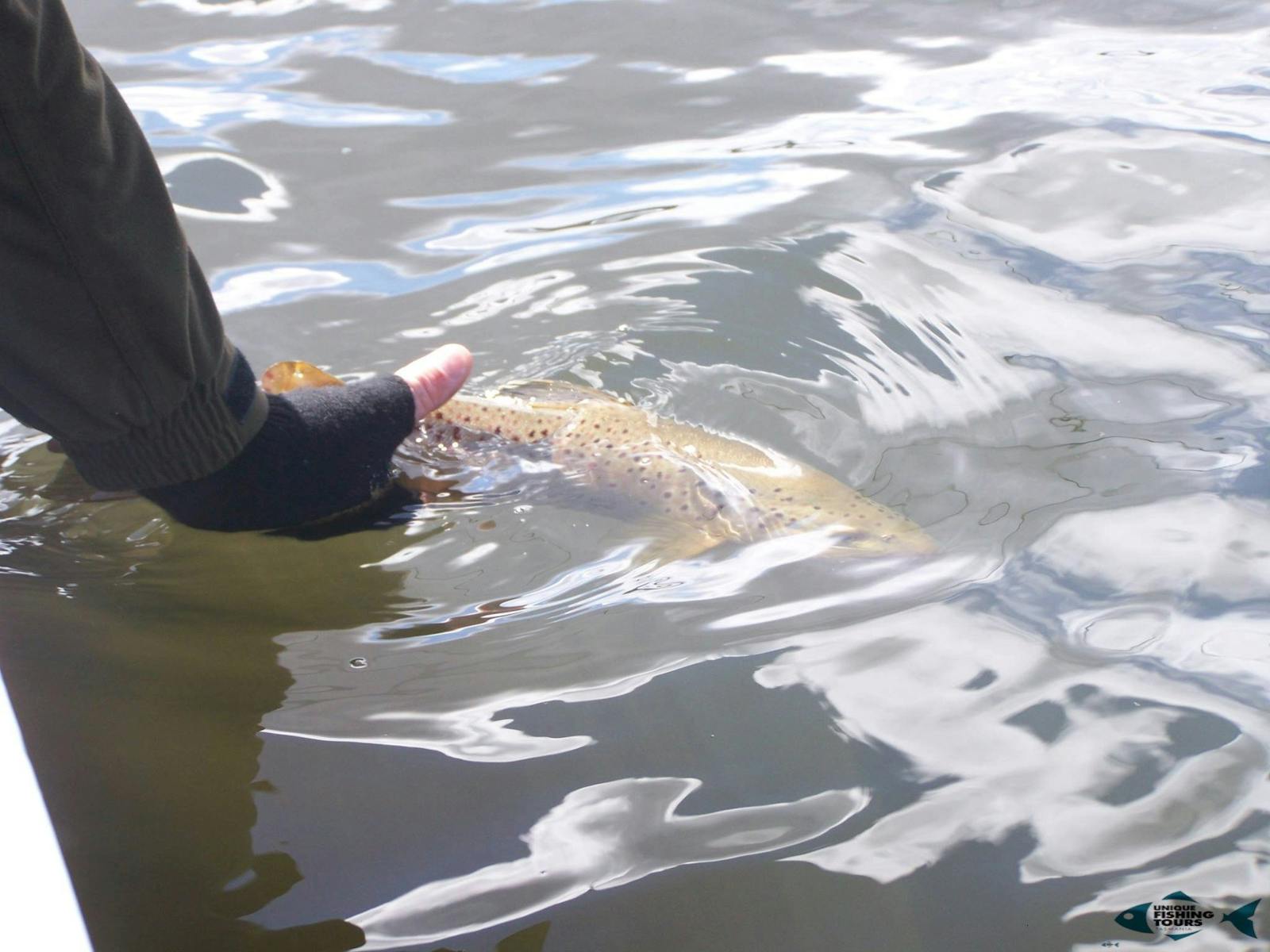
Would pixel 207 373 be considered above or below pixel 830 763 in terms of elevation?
above

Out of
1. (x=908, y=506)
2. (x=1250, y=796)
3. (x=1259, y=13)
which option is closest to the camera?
(x=1250, y=796)

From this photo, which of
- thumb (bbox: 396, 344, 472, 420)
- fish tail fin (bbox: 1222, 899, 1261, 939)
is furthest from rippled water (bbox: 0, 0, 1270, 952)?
thumb (bbox: 396, 344, 472, 420)

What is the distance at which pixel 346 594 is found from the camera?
2.48m

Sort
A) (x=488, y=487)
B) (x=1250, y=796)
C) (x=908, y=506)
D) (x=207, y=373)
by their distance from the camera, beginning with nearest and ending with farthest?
1. (x=1250, y=796)
2. (x=207, y=373)
3. (x=908, y=506)
4. (x=488, y=487)

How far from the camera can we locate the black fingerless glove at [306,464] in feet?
8.17

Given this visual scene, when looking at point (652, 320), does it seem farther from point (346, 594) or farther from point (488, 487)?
point (346, 594)

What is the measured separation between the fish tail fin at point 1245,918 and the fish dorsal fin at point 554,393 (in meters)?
2.10

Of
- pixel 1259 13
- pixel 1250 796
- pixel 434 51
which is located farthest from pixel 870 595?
pixel 1259 13

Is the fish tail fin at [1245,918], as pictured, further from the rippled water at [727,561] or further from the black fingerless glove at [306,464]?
the black fingerless glove at [306,464]

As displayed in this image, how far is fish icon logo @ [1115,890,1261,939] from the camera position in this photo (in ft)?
5.17

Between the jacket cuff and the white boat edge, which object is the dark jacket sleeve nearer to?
the jacket cuff

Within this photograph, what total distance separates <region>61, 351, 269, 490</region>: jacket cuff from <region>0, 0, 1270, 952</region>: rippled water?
28 centimetres

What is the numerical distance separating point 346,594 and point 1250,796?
1.77 metres

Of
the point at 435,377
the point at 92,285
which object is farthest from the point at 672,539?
the point at 92,285
